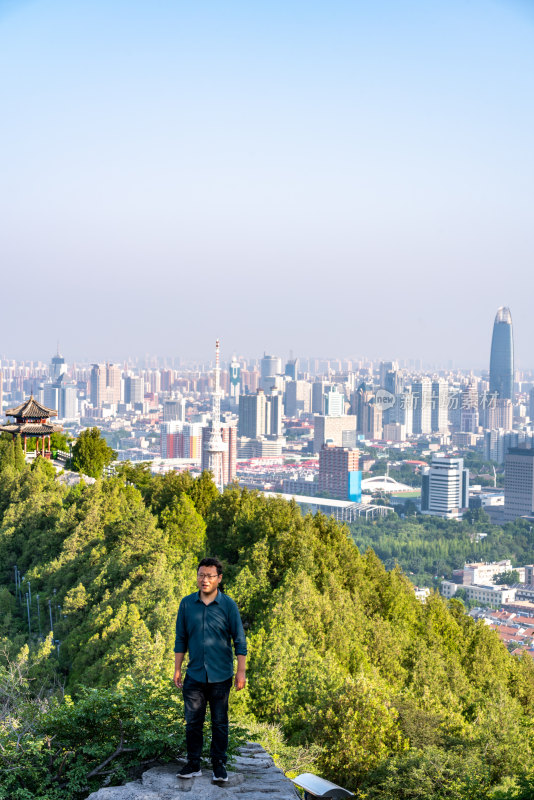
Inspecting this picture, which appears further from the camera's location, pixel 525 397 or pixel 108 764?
pixel 525 397

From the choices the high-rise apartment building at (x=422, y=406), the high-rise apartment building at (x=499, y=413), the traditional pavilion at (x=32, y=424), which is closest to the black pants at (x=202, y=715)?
the traditional pavilion at (x=32, y=424)

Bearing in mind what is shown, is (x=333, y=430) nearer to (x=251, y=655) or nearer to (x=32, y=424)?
(x=32, y=424)

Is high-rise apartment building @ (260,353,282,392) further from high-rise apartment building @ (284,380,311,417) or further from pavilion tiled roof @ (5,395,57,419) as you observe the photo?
pavilion tiled roof @ (5,395,57,419)

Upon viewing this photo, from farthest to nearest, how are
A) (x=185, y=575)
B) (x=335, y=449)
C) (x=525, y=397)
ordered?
1. (x=525, y=397)
2. (x=335, y=449)
3. (x=185, y=575)

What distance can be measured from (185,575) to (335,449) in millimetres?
33686

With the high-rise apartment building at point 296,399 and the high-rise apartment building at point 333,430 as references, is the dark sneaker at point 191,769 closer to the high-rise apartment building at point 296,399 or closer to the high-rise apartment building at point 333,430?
the high-rise apartment building at point 333,430

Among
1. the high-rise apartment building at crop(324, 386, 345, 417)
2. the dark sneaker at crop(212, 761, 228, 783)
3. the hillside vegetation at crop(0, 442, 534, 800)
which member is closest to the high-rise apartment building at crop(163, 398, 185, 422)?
the high-rise apartment building at crop(324, 386, 345, 417)

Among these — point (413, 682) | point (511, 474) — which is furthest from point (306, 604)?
point (511, 474)

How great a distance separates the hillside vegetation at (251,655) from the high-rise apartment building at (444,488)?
26613 mm

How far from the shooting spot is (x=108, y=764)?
2154 mm

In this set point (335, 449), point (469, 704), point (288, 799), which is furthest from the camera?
point (335, 449)

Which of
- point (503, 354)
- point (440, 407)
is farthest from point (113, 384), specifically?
point (503, 354)

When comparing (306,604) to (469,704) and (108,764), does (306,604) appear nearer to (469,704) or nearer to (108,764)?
(469,704)

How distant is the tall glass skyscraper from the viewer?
193 feet
